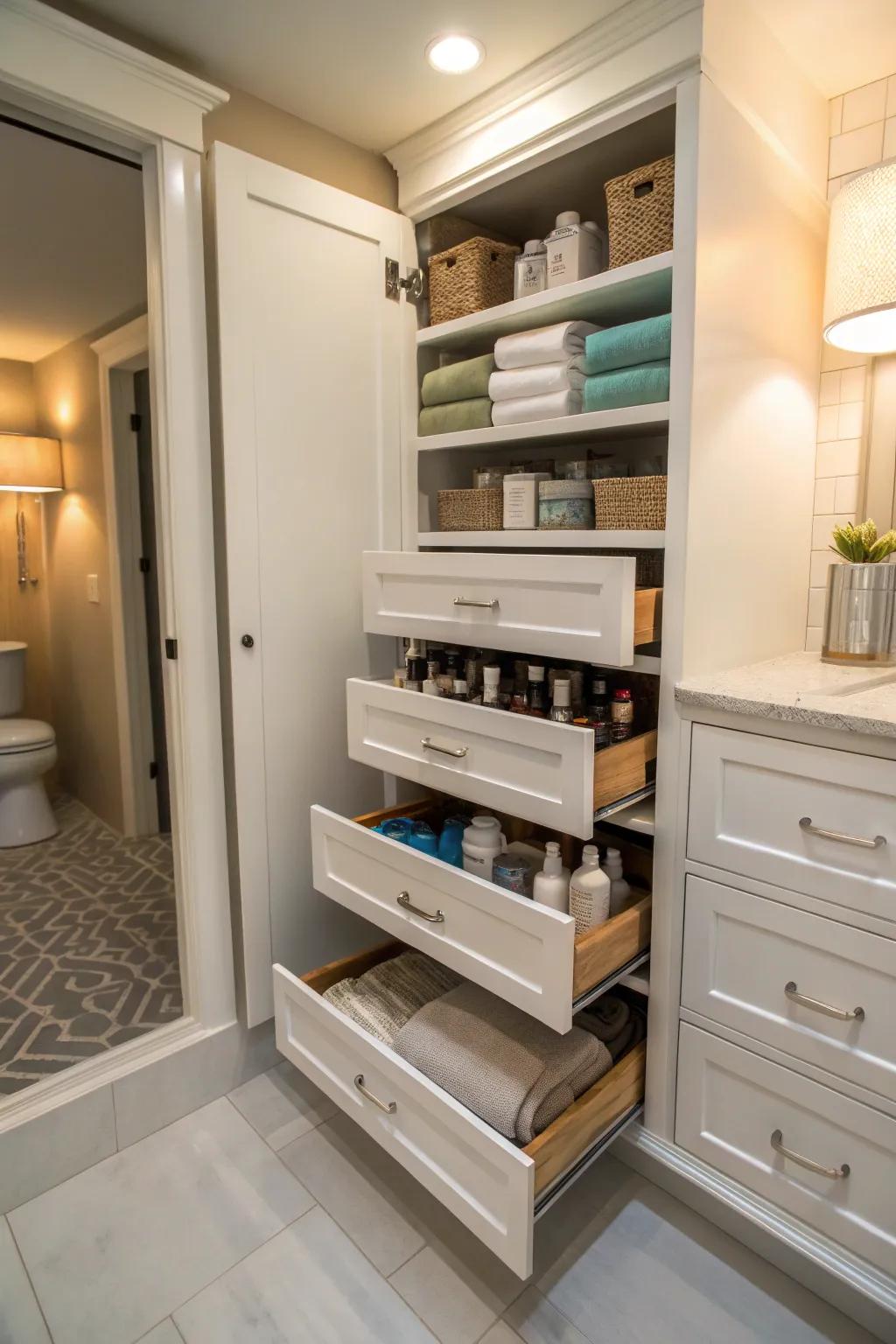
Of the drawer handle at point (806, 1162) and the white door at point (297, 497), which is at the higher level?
the white door at point (297, 497)

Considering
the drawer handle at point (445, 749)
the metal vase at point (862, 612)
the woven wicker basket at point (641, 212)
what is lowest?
the drawer handle at point (445, 749)

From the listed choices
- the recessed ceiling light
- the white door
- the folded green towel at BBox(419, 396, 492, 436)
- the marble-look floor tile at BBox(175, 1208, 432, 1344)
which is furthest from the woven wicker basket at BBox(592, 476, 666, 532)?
the marble-look floor tile at BBox(175, 1208, 432, 1344)

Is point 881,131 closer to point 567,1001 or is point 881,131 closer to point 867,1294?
point 567,1001

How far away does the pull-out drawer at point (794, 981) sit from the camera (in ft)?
3.65

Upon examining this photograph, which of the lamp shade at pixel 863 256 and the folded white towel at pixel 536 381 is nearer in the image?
the lamp shade at pixel 863 256

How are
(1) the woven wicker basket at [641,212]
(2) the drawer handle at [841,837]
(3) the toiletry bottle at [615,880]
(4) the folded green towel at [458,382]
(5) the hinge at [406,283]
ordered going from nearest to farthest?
(2) the drawer handle at [841,837] < (1) the woven wicker basket at [641,212] < (3) the toiletry bottle at [615,880] < (4) the folded green towel at [458,382] < (5) the hinge at [406,283]

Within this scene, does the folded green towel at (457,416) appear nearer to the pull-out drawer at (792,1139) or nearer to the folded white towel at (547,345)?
the folded white towel at (547,345)

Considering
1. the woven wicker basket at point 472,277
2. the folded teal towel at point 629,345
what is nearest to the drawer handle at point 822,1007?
the folded teal towel at point 629,345

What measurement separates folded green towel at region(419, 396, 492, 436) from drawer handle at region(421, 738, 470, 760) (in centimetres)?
A: 72

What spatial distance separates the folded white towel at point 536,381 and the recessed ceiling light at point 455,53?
1.80ft

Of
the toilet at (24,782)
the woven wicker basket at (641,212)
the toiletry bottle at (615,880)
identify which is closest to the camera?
the woven wicker basket at (641,212)

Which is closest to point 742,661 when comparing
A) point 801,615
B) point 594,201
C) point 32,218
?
point 801,615

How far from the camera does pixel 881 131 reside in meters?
1.53

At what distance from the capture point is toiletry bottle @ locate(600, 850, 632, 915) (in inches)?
Answer: 55.2
